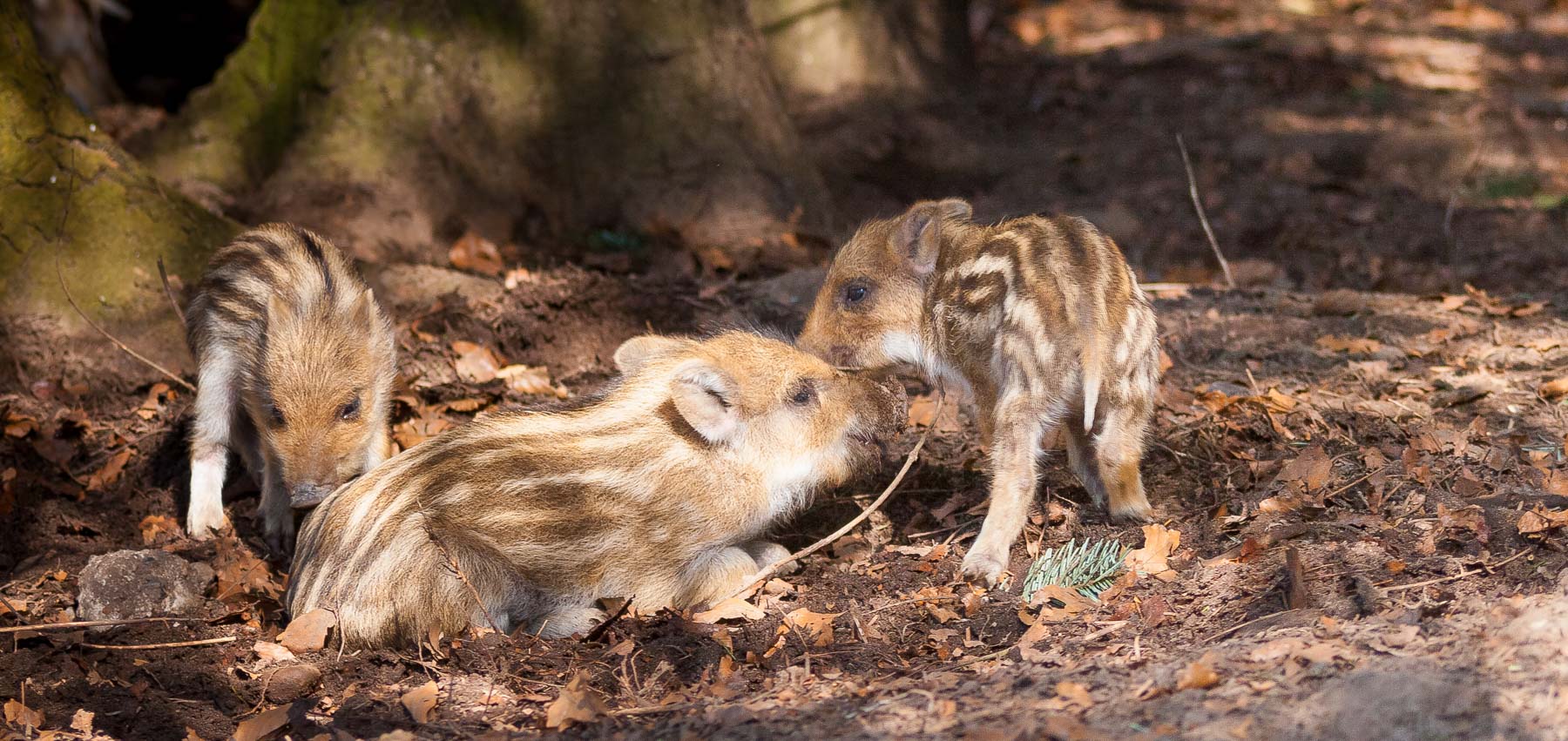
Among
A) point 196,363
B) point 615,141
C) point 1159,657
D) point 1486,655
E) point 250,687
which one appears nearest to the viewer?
point 1486,655

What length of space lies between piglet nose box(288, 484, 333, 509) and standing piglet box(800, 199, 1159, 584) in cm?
218

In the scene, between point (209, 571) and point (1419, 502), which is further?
point (209, 571)

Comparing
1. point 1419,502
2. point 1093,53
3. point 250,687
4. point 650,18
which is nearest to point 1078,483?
point 1419,502

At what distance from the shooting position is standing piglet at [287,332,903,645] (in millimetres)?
3986

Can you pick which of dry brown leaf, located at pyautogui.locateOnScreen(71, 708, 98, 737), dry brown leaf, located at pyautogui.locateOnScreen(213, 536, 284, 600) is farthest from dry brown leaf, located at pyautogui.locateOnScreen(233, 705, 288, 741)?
dry brown leaf, located at pyautogui.locateOnScreen(213, 536, 284, 600)

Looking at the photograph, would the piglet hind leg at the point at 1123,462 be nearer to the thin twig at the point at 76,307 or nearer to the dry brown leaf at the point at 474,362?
the dry brown leaf at the point at 474,362

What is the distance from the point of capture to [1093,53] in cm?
1246

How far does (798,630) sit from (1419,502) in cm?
192

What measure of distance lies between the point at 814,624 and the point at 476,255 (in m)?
3.63

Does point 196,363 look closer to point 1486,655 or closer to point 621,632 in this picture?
point 621,632

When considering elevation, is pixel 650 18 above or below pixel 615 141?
above

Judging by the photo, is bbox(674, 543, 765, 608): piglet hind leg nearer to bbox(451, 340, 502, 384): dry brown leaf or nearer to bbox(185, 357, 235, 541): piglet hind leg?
bbox(451, 340, 502, 384): dry brown leaf

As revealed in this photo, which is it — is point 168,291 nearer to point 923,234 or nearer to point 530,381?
point 530,381

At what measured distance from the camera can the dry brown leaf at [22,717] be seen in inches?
146
